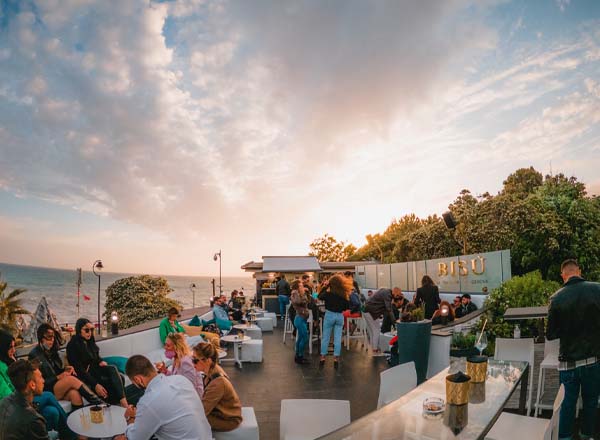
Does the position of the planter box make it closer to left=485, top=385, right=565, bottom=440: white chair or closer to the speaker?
left=485, top=385, right=565, bottom=440: white chair

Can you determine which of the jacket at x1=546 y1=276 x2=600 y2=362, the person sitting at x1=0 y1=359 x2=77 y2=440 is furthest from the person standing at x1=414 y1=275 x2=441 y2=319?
the person sitting at x1=0 y1=359 x2=77 y2=440

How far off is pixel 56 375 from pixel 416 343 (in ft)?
15.0

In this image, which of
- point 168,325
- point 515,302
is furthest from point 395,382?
point 168,325

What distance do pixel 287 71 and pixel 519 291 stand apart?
767 centimetres

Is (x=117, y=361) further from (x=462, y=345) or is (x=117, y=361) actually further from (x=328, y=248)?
(x=328, y=248)

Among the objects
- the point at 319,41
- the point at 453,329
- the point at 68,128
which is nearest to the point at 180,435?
the point at 453,329

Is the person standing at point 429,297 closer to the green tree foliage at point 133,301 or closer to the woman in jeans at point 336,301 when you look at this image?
the woman in jeans at point 336,301

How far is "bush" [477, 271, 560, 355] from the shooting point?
656 cm

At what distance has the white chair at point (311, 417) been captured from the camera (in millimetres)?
2387

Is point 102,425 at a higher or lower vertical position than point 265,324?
higher

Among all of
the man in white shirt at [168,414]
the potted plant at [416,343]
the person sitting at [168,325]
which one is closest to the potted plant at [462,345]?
the potted plant at [416,343]

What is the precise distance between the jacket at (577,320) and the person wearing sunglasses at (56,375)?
478 centimetres

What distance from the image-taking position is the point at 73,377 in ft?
13.8

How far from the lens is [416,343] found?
17.1 feet
